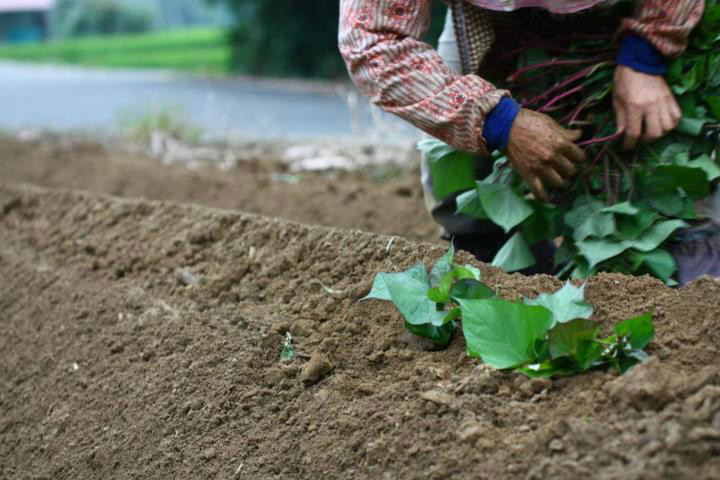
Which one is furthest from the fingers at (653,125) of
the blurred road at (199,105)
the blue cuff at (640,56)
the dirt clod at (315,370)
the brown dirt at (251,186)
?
the blurred road at (199,105)

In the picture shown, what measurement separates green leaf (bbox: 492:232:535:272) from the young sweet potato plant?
68 cm

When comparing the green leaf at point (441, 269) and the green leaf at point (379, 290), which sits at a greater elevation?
the green leaf at point (441, 269)

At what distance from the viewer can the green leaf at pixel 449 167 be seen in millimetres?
2639

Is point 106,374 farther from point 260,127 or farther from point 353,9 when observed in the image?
→ point 260,127

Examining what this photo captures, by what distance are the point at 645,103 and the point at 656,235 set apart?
34cm

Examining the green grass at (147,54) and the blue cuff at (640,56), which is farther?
the green grass at (147,54)

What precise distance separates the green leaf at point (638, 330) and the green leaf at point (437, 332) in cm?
38

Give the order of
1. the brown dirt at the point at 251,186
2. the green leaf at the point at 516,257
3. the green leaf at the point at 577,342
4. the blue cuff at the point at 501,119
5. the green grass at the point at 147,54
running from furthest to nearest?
the green grass at the point at 147,54 < the brown dirt at the point at 251,186 < the green leaf at the point at 516,257 < the blue cuff at the point at 501,119 < the green leaf at the point at 577,342

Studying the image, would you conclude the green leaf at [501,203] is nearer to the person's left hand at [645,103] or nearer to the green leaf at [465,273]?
the person's left hand at [645,103]

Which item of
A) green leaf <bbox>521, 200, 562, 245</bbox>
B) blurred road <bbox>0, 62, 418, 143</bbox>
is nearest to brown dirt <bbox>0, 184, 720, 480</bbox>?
green leaf <bbox>521, 200, 562, 245</bbox>

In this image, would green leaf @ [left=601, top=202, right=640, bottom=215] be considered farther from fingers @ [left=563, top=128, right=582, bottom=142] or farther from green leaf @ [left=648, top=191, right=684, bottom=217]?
fingers @ [left=563, top=128, right=582, bottom=142]

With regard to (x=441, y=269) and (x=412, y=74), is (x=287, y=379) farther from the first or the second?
(x=412, y=74)

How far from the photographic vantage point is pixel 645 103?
2.27m

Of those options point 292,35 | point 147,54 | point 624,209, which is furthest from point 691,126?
point 147,54
